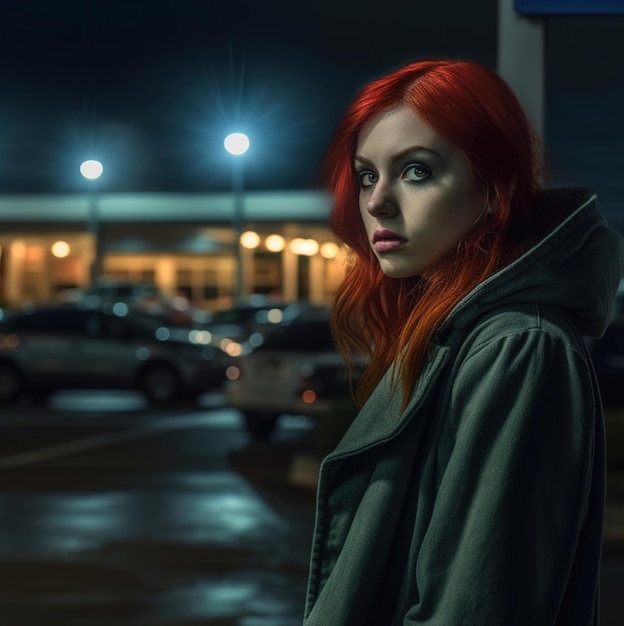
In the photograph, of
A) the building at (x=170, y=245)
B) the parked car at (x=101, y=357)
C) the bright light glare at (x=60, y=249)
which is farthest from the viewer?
the bright light glare at (x=60, y=249)

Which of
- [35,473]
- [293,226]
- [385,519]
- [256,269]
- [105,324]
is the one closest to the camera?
[385,519]

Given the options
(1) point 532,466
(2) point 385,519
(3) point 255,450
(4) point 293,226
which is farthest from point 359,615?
(4) point 293,226

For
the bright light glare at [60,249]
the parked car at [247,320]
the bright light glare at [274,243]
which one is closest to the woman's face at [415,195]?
the parked car at [247,320]

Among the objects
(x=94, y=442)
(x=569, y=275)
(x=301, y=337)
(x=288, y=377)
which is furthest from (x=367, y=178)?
(x=301, y=337)

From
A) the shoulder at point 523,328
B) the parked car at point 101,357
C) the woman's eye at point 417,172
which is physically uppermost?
the woman's eye at point 417,172

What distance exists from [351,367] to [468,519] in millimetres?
724

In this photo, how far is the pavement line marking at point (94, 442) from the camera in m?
14.9

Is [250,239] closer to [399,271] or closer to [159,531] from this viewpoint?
[159,531]

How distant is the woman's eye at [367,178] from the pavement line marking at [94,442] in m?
12.3

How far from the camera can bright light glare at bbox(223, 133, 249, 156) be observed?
142 feet

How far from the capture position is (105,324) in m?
23.1

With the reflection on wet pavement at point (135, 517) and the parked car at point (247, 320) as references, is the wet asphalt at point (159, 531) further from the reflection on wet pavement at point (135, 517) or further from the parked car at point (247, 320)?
the parked car at point (247, 320)

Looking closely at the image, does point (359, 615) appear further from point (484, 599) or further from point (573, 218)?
point (573, 218)

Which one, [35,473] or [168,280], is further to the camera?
[168,280]
